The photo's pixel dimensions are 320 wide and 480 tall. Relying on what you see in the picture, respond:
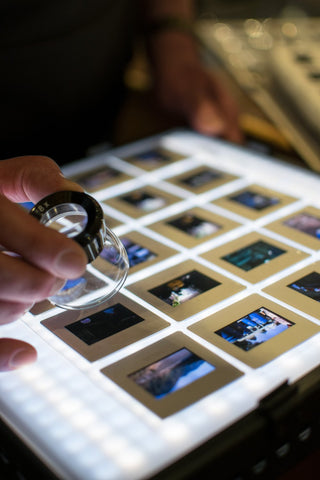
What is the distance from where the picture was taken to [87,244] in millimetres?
485

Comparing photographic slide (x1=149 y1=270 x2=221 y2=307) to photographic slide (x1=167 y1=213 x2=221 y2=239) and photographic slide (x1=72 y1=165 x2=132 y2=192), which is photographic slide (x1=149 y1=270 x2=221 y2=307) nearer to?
photographic slide (x1=167 y1=213 x2=221 y2=239)

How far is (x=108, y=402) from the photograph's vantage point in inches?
18.9

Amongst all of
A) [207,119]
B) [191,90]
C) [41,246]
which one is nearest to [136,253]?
[41,246]

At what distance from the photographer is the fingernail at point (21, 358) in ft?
1.68

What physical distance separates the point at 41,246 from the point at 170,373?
0.16 m

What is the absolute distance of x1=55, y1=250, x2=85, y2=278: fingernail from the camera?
0.46 meters

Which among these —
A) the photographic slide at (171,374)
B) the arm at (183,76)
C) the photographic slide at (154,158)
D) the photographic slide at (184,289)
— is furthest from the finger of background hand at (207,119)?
the photographic slide at (171,374)

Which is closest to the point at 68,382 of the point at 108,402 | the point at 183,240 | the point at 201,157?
the point at 108,402

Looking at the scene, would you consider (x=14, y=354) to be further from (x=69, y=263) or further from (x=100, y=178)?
(x=100, y=178)

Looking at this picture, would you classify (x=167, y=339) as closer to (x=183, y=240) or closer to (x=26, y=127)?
(x=183, y=240)

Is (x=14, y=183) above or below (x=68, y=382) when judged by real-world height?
above

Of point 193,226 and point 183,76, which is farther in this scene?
point 183,76

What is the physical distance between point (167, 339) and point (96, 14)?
763 mm

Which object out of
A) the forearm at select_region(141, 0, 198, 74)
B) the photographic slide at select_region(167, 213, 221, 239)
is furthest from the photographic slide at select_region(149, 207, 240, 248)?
the forearm at select_region(141, 0, 198, 74)
